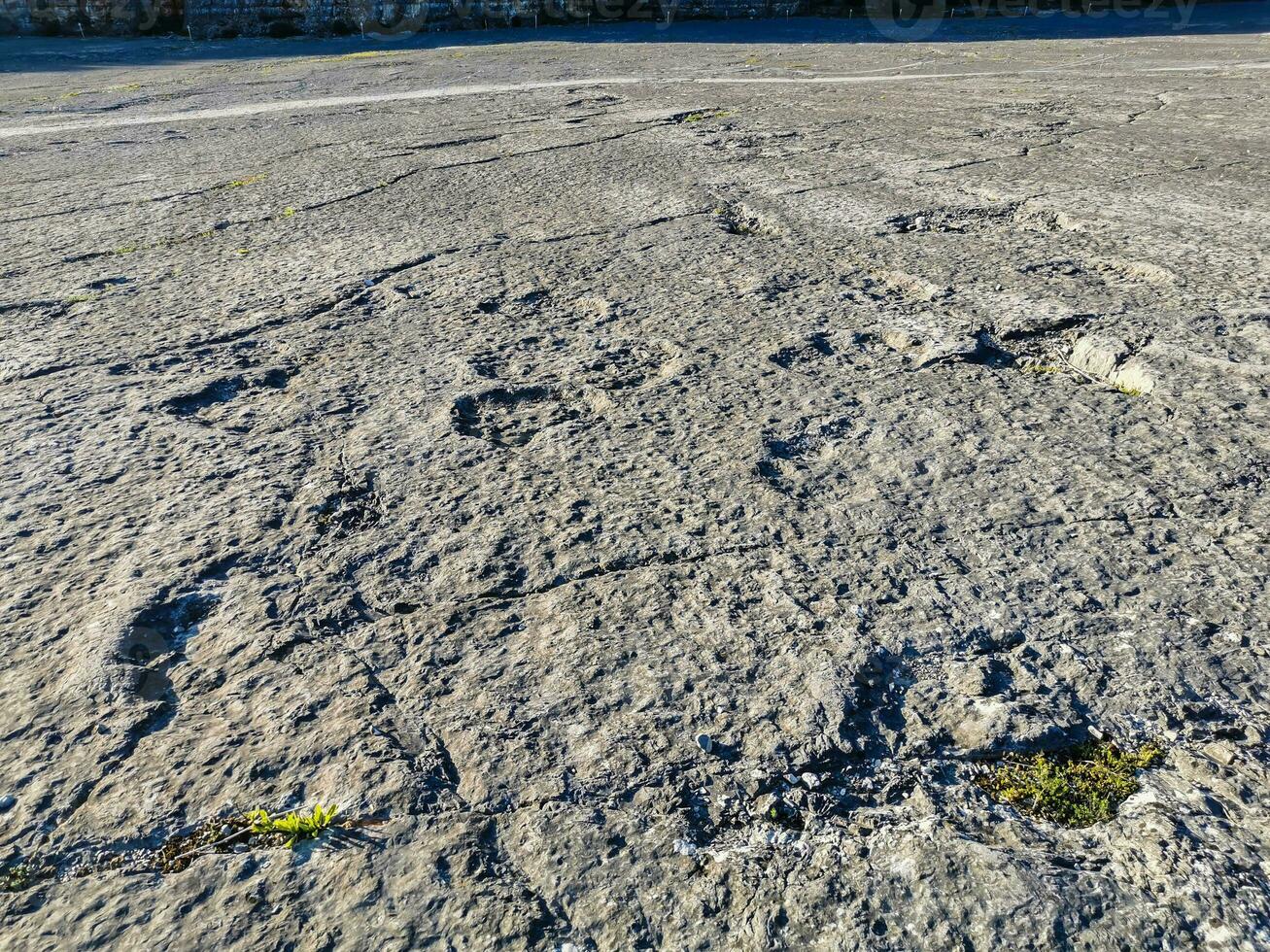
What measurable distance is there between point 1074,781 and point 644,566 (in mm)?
629

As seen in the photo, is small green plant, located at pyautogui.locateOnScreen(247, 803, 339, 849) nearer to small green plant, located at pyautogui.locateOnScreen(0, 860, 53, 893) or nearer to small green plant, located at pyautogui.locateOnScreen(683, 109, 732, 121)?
small green plant, located at pyautogui.locateOnScreen(0, 860, 53, 893)

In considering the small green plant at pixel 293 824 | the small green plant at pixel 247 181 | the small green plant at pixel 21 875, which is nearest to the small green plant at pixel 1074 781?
the small green plant at pixel 293 824

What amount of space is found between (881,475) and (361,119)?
15.1ft

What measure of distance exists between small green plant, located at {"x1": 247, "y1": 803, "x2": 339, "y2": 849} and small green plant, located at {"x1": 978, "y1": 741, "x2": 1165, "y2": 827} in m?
0.73

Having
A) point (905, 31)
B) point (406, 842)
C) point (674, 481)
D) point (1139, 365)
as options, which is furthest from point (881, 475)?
point (905, 31)

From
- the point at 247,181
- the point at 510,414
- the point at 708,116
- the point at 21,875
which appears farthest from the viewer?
the point at 708,116

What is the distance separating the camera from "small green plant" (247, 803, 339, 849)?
104cm

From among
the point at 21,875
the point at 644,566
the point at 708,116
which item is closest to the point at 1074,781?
the point at 644,566

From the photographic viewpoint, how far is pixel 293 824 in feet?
3.42

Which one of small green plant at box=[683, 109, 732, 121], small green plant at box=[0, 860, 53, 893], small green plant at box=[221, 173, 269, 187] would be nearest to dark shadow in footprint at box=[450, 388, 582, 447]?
small green plant at box=[0, 860, 53, 893]

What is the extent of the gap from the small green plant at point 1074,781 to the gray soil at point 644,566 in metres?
0.02

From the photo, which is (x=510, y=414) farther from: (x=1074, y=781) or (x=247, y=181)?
(x=247, y=181)

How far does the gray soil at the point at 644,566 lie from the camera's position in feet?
3.23

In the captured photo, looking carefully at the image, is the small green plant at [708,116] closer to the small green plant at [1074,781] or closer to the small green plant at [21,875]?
the small green plant at [1074,781]
